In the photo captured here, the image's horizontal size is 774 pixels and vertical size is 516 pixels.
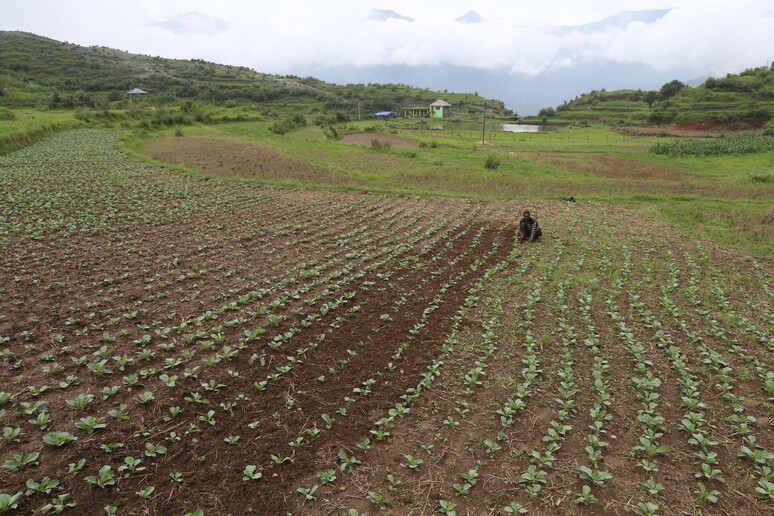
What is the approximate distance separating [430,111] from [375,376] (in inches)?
4013

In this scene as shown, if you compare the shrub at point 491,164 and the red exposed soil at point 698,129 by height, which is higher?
the red exposed soil at point 698,129

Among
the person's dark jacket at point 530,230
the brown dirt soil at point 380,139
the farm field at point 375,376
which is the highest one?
the brown dirt soil at point 380,139

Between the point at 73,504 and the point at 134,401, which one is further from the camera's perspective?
the point at 134,401

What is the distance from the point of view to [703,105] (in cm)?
7844

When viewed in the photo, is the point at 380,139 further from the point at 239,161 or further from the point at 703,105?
the point at 703,105

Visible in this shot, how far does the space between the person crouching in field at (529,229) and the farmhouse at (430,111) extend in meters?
90.7

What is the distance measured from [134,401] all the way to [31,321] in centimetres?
411

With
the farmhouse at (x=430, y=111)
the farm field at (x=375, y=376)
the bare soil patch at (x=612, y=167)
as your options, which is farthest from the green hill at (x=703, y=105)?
the farm field at (x=375, y=376)

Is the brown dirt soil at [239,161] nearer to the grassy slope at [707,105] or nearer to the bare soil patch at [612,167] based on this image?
the bare soil patch at [612,167]

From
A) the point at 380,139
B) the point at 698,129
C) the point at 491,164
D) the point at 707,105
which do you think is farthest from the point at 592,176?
the point at 707,105

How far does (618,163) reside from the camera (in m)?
39.6

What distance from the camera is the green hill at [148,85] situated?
267 ft

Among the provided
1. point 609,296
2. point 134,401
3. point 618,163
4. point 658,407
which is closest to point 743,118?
point 618,163

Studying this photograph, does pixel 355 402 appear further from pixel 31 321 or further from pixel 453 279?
pixel 31 321
